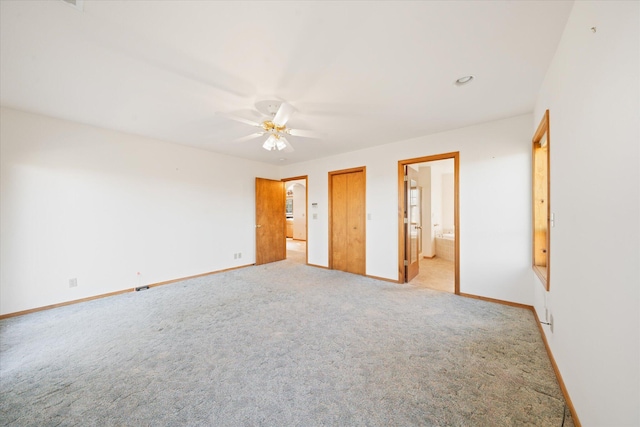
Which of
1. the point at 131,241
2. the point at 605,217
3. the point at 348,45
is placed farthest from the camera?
the point at 131,241

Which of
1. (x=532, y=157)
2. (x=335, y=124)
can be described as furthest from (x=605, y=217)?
(x=335, y=124)

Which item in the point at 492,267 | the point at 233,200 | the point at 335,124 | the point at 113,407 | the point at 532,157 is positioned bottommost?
the point at 113,407

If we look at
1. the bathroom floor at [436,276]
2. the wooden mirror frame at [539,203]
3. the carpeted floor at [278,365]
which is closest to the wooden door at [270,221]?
the carpeted floor at [278,365]

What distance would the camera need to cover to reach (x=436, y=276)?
439 cm

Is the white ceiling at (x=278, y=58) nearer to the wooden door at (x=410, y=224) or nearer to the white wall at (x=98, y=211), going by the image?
the white wall at (x=98, y=211)

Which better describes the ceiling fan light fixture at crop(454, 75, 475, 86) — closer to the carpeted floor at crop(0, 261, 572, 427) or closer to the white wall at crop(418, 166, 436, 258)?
the carpeted floor at crop(0, 261, 572, 427)

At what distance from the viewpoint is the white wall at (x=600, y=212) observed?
0.85 m

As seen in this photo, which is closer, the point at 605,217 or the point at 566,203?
the point at 605,217

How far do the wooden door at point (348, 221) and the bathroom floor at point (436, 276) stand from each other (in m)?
1.09

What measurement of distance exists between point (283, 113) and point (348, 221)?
9.49 ft

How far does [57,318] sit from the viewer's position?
106 inches

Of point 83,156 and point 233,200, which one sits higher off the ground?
point 83,156

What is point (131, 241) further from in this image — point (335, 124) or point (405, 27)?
point (405, 27)

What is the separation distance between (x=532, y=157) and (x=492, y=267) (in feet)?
4.92
